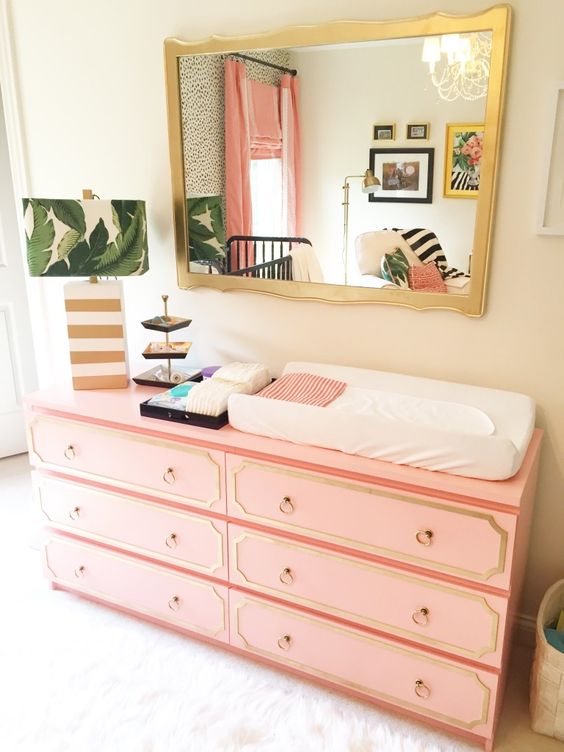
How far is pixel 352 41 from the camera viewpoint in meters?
1.87

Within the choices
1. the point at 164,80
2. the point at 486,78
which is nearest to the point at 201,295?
the point at 164,80

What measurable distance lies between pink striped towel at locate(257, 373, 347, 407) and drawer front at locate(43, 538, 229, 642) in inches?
25.4

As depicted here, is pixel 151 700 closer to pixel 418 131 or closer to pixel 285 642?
pixel 285 642

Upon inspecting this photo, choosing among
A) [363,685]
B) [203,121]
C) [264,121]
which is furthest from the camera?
[203,121]

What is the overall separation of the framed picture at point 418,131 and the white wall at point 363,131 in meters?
0.01

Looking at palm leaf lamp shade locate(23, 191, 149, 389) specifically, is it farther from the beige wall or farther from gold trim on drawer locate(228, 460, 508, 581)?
gold trim on drawer locate(228, 460, 508, 581)

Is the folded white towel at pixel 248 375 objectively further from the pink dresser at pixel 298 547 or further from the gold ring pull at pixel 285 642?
the gold ring pull at pixel 285 642

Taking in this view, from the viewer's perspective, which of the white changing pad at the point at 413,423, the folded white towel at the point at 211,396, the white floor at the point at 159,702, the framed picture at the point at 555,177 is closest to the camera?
the white changing pad at the point at 413,423

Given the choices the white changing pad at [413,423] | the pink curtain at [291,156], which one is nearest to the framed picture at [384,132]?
the pink curtain at [291,156]

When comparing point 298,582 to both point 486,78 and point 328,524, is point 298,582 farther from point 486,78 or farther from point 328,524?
point 486,78

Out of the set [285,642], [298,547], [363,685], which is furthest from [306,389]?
[363,685]

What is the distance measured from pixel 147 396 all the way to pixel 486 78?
1391 mm

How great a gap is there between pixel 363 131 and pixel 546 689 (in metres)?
1.67

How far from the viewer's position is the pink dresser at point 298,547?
1.63 m
